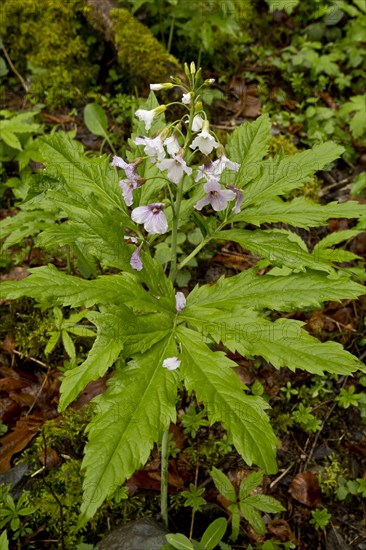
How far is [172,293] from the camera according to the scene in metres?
2.17

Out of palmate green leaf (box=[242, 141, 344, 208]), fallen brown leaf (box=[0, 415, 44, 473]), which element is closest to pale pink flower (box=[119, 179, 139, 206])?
palmate green leaf (box=[242, 141, 344, 208])

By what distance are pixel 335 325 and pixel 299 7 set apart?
380 centimetres

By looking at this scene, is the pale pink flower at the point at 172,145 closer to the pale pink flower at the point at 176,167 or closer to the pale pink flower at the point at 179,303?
the pale pink flower at the point at 176,167

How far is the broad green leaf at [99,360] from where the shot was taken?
1.86m

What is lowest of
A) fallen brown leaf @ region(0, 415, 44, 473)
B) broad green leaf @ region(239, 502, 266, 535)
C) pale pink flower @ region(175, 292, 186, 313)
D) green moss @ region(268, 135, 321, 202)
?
broad green leaf @ region(239, 502, 266, 535)

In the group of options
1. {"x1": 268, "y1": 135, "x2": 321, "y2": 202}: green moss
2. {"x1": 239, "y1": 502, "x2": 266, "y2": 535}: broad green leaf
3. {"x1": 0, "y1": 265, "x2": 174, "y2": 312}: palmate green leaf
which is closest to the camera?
{"x1": 0, "y1": 265, "x2": 174, "y2": 312}: palmate green leaf

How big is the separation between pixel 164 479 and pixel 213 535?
0.34 m

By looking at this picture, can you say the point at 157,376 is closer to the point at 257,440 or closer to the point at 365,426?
the point at 257,440

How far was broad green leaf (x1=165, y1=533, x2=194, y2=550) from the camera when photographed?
2.13 metres

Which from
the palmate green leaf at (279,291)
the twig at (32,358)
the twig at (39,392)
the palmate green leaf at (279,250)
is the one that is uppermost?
the palmate green leaf at (279,250)

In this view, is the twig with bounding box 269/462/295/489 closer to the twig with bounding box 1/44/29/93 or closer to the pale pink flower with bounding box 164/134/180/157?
the pale pink flower with bounding box 164/134/180/157

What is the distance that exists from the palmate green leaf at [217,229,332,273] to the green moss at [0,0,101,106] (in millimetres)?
2894

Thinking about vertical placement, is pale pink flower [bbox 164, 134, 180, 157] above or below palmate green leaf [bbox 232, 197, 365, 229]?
above

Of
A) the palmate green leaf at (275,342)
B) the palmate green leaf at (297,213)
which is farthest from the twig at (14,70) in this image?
the palmate green leaf at (275,342)
